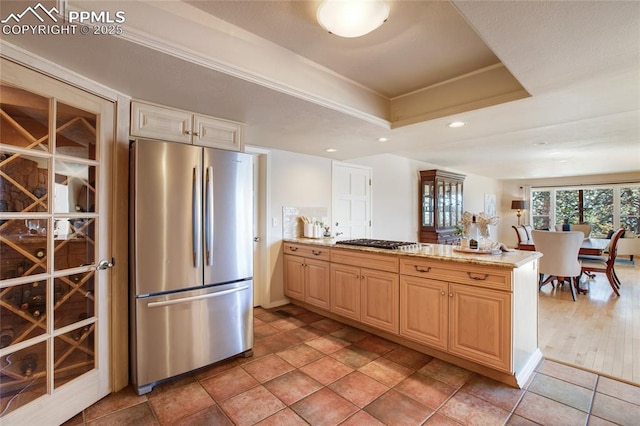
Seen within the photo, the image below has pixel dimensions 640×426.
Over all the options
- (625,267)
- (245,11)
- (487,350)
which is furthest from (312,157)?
(625,267)

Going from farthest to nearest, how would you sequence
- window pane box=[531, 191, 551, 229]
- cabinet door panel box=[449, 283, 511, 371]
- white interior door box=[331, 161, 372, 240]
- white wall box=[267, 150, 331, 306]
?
window pane box=[531, 191, 551, 229]
white interior door box=[331, 161, 372, 240]
white wall box=[267, 150, 331, 306]
cabinet door panel box=[449, 283, 511, 371]

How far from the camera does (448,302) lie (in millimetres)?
2312

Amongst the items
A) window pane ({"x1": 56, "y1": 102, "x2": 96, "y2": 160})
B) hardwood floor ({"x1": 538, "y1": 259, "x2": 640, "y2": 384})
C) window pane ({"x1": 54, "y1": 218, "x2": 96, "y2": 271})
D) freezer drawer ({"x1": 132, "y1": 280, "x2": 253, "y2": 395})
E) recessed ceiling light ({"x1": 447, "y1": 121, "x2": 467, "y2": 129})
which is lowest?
hardwood floor ({"x1": 538, "y1": 259, "x2": 640, "y2": 384})

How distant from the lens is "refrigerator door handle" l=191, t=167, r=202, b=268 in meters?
2.20

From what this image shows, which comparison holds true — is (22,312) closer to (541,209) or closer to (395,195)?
(395,195)

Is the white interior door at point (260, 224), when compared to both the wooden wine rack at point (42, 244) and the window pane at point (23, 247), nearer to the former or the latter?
the wooden wine rack at point (42, 244)

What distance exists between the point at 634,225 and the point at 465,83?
8.85m

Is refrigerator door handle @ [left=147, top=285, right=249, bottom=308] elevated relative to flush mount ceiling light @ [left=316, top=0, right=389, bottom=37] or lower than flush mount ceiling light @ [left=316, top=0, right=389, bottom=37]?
lower

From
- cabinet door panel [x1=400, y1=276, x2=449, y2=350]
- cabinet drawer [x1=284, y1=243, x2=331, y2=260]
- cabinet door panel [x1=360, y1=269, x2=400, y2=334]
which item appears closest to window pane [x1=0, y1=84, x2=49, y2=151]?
cabinet drawer [x1=284, y1=243, x2=331, y2=260]

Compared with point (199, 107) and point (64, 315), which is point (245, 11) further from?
point (64, 315)

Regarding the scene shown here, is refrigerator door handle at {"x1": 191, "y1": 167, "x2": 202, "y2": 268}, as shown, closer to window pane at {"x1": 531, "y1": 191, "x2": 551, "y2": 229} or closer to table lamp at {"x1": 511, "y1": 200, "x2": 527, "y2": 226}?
table lamp at {"x1": 511, "y1": 200, "x2": 527, "y2": 226}

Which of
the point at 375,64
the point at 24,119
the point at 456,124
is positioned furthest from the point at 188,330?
the point at 456,124

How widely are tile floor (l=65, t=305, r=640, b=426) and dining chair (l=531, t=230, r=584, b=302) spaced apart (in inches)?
86.3

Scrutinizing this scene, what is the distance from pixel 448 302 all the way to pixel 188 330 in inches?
77.7
